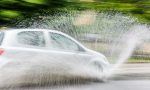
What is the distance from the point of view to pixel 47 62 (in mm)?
4586

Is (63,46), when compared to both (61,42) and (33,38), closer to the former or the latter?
(61,42)

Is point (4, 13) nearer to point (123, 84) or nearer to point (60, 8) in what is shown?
point (60, 8)

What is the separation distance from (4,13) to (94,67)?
2.69 metres

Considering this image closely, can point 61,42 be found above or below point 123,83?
above

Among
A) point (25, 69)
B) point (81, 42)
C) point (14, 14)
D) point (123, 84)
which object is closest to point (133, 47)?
point (81, 42)

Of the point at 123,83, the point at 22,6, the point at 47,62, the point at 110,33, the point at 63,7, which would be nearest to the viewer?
the point at 22,6

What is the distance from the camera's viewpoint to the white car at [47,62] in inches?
156

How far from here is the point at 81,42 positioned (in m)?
3.73

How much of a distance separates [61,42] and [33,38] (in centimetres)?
31

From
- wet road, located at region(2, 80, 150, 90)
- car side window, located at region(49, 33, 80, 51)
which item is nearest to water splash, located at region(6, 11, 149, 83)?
car side window, located at region(49, 33, 80, 51)

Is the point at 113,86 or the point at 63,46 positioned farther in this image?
the point at 113,86

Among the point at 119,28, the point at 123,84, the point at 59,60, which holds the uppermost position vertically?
the point at 119,28

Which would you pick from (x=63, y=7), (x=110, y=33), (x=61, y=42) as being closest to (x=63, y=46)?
(x=61, y=42)

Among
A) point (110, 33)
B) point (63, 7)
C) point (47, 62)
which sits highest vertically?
point (63, 7)
